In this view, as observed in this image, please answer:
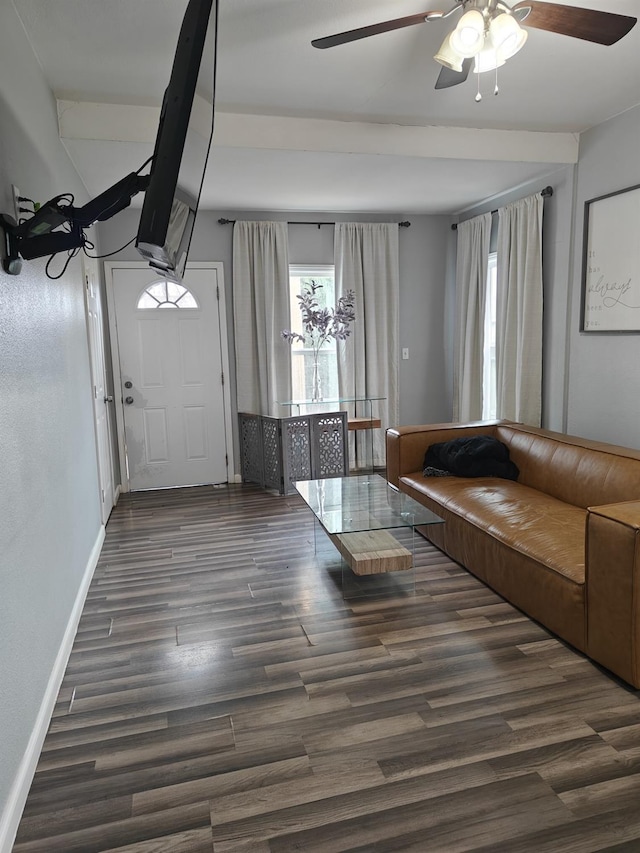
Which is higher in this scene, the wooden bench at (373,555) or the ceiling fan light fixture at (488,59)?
the ceiling fan light fixture at (488,59)

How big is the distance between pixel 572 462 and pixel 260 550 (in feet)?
6.47

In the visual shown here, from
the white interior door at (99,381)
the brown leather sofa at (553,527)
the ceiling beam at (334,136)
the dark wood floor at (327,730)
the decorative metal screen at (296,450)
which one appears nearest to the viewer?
the dark wood floor at (327,730)

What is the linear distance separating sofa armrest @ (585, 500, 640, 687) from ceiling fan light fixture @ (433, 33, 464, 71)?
1.85 metres

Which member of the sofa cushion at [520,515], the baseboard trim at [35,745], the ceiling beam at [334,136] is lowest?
the baseboard trim at [35,745]

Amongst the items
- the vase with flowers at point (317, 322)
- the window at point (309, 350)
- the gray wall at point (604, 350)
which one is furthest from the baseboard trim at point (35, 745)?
the gray wall at point (604, 350)

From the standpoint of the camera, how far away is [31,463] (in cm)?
205

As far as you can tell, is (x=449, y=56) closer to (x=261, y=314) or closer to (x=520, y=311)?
(x=520, y=311)

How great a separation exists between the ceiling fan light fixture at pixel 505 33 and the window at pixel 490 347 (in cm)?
293

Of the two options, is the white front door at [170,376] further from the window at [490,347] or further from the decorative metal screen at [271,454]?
the window at [490,347]

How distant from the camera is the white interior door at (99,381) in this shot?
13.1 feet

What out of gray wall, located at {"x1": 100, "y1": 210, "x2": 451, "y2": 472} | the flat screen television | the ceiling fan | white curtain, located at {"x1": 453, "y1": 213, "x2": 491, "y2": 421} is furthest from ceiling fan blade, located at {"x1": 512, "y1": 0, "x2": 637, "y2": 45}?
gray wall, located at {"x1": 100, "y1": 210, "x2": 451, "y2": 472}

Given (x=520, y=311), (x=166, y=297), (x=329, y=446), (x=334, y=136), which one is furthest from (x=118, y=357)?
(x=520, y=311)

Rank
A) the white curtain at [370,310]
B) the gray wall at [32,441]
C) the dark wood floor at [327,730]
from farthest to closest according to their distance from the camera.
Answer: the white curtain at [370,310] → the gray wall at [32,441] → the dark wood floor at [327,730]

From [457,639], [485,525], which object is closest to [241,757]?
[457,639]
